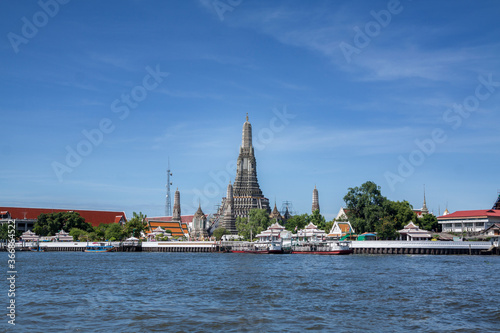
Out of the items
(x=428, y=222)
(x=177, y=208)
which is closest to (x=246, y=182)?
(x=177, y=208)

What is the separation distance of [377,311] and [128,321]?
10.4 meters

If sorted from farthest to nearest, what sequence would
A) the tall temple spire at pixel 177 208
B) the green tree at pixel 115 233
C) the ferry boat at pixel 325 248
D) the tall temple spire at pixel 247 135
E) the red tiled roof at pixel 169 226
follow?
the tall temple spire at pixel 177 208, the tall temple spire at pixel 247 135, the red tiled roof at pixel 169 226, the green tree at pixel 115 233, the ferry boat at pixel 325 248

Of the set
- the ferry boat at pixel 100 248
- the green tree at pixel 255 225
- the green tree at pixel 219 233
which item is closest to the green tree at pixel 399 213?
the green tree at pixel 255 225

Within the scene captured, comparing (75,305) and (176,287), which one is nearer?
(75,305)

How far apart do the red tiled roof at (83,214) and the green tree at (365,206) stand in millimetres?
82368

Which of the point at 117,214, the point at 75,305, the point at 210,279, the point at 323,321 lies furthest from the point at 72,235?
the point at 323,321

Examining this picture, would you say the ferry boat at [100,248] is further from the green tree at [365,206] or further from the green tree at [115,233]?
the green tree at [365,206]

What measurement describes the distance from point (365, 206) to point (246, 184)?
192ft

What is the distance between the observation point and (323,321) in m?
21.0

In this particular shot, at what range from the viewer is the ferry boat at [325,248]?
80625mm

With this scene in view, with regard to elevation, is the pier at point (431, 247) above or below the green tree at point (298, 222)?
below

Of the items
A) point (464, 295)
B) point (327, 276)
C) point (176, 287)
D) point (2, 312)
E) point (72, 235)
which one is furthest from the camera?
point (72, 235)

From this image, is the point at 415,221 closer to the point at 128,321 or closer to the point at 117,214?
the point at 128,321

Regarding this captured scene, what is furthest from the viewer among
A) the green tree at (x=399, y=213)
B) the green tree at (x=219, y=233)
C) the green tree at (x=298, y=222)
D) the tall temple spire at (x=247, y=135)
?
the tall temple spire at (x=247, y=135)
